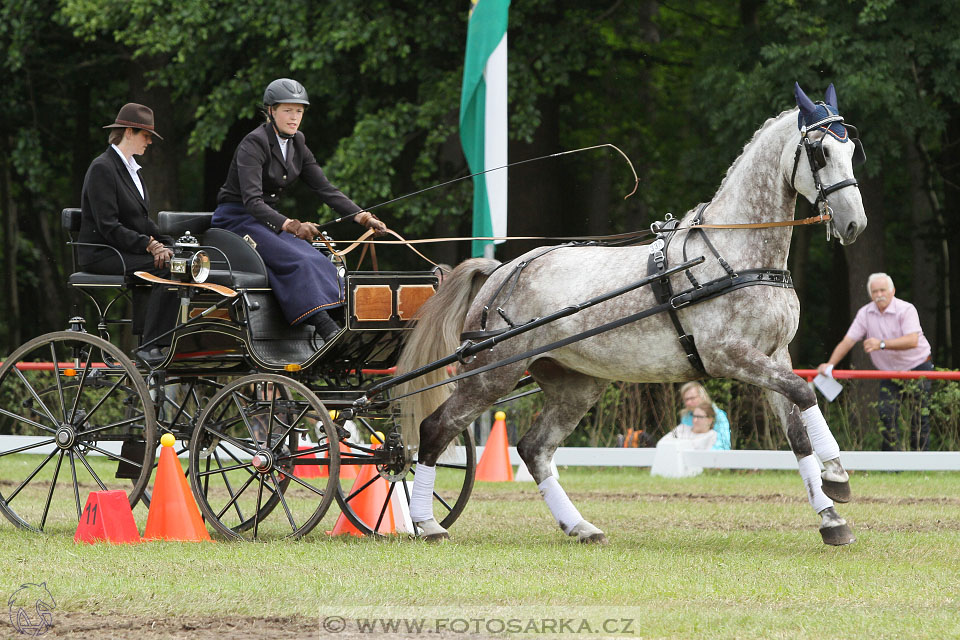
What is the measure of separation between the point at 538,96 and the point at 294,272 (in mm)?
11090

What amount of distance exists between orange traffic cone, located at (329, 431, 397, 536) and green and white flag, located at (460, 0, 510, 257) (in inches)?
205

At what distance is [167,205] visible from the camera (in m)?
19.1

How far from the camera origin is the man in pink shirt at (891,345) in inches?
510

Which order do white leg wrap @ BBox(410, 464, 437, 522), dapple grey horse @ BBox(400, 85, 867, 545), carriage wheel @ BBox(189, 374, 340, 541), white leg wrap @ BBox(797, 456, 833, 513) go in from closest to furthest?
dapple grey horse @ BBox(400, 85, 867, 545) → white leg wrap @ BBox(797, 456, 833, 513) → carriage wheel @ BBox(189, 374, 340, 541) → white leg wrap @ BBox(410, 464, 437, 522)

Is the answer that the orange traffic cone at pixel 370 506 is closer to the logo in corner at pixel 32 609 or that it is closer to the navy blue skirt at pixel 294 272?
the navy blue skirt at pixel 294 272

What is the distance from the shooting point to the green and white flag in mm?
13609

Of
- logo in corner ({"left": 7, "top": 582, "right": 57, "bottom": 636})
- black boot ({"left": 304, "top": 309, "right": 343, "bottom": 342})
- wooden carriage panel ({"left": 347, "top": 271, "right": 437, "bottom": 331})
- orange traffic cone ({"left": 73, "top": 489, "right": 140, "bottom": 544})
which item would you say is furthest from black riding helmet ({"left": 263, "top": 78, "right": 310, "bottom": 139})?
logo in corner ({"left": 7, "top": 582, "right": 57, "bottom": 636})

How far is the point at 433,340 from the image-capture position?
321 inches

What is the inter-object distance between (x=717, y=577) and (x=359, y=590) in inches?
67.9

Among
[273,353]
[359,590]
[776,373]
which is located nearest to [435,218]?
[273,353]

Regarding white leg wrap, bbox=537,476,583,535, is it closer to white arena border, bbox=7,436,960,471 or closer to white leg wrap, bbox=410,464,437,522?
white leg wrap, bbox=410,464,437,522

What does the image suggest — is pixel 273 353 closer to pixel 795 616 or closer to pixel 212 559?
pixel 212 559

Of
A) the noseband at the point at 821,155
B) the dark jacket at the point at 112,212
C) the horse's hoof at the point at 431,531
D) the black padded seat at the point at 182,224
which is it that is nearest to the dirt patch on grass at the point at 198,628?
the horse's hoof at the point at 431,531

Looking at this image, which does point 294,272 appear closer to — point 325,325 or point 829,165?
point 325,325
